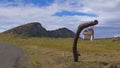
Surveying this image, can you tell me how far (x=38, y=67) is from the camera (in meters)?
36.0

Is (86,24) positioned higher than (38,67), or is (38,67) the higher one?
(86,24)

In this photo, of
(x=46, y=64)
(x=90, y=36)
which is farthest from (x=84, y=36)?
(x=46, y=64)

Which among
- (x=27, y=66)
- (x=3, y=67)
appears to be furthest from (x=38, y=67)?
(x=3, y=67)

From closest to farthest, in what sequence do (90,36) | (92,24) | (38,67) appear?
(92,24) < (38,67) < (90,36)

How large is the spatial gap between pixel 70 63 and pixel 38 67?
9.99 ft

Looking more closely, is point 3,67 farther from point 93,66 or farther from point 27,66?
point 93,66

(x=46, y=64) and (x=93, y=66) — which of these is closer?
(x=93, y=66)

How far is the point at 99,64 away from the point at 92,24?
11.9ft

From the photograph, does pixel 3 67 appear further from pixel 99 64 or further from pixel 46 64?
pixel 99 64

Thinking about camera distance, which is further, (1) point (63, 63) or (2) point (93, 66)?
(1) point (63, 63)

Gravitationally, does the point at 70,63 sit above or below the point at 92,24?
below

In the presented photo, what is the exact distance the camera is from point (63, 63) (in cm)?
3616

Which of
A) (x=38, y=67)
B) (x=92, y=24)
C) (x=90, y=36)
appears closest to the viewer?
(x=92, y=24)

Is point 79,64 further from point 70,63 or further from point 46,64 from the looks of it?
point 46,64
